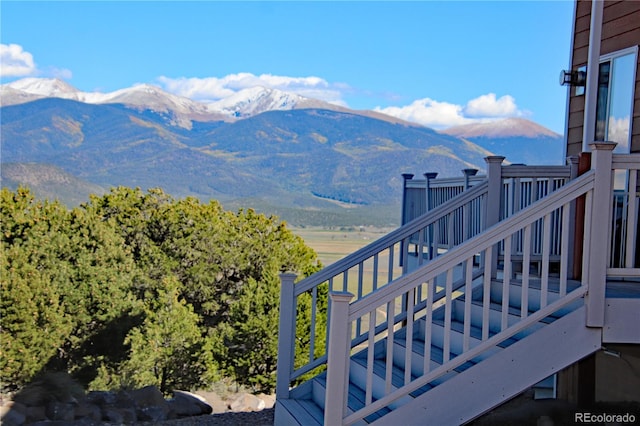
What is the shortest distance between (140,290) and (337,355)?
65.7ft

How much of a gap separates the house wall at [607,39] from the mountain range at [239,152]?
254 feet

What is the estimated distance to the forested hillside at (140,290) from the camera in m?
18.8

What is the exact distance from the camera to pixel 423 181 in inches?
339

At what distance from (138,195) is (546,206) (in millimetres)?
22681

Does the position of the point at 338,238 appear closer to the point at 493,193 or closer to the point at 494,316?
the point at 493,193

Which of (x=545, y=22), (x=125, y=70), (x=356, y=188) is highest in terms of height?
(x=545, y=22)

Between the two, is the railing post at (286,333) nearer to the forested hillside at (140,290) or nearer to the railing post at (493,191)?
the railing post at (493,191)

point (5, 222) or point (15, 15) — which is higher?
point (15, 15)

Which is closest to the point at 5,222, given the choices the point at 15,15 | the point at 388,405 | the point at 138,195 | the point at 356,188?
the point at 138,195

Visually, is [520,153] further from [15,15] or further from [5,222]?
[5,222]

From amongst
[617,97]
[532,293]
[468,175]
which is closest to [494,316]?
[532,293]

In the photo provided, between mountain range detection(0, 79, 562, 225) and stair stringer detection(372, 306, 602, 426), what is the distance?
79988 millimetres

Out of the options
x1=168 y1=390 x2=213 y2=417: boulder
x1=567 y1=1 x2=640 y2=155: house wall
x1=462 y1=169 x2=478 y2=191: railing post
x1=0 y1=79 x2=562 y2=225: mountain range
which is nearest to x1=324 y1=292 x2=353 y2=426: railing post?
x1=462 y1=169 x2=478 y2=191: railing post

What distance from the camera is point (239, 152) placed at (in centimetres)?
15462
